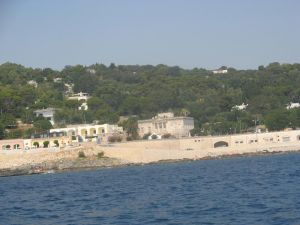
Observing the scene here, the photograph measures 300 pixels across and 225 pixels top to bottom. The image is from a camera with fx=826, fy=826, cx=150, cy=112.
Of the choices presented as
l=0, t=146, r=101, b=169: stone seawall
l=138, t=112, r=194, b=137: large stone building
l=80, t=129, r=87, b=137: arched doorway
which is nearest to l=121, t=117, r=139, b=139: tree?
l=138, t=112, r=194, b=137: large stone building

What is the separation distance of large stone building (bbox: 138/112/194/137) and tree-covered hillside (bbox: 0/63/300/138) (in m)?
1.58

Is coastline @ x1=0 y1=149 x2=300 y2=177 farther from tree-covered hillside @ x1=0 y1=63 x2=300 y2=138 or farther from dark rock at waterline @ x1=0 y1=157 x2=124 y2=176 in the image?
tree-covered hillside @ x1=0 y1=63 x2=300 y2=138

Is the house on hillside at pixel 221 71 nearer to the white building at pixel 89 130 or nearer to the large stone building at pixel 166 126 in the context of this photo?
the large stone building at pixel 166 126

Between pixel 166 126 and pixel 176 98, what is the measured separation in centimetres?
1816

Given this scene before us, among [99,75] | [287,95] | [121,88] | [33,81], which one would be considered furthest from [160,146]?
Answer: [99,75]

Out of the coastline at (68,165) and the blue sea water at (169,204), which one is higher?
the coastline at (68,165)

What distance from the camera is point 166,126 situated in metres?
92.1

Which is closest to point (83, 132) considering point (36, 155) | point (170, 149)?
point (170, 149)

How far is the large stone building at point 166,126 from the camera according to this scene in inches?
3590

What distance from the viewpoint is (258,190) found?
29.5 meters

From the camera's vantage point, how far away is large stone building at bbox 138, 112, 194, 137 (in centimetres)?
9119

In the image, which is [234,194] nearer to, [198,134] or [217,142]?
[217,142]

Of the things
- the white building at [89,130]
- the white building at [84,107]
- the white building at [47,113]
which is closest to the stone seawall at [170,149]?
the white building at [89,130]

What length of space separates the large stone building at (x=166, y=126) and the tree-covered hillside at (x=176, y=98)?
1.58 m
